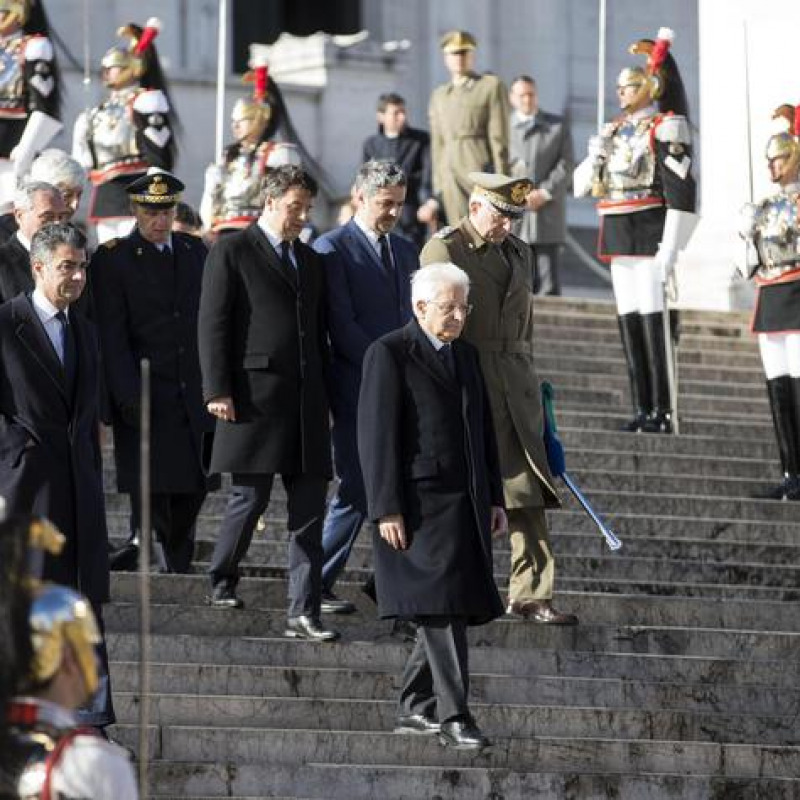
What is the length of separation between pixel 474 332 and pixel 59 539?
5.57 m

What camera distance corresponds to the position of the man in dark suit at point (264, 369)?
11.2m

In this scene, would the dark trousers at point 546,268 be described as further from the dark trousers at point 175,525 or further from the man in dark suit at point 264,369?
the man in dark suit at point 264,369

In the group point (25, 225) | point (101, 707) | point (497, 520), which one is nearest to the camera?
point (101, 707)

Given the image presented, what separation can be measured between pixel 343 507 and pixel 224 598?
0.54 meters

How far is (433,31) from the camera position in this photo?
27.4 meters

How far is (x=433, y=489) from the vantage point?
1017 cm

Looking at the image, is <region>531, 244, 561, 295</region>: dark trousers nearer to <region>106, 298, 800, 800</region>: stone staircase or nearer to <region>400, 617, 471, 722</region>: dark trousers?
<region>106, 298, 800, 800</region>: stone staircase

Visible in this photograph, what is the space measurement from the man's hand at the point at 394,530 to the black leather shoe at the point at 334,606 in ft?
4.44

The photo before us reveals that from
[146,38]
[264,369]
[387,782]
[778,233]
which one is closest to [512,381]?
[264,369]

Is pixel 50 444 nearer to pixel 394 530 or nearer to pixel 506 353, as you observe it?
pixel 394 530

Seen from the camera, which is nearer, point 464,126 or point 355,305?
point 355,305

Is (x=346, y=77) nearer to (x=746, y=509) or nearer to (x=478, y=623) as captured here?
(x=746, y=509)

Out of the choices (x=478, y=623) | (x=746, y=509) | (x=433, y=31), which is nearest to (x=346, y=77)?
(x=433, y=31)

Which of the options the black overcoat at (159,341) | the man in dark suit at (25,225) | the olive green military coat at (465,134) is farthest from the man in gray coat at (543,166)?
the man in dark suit at (25,225)
